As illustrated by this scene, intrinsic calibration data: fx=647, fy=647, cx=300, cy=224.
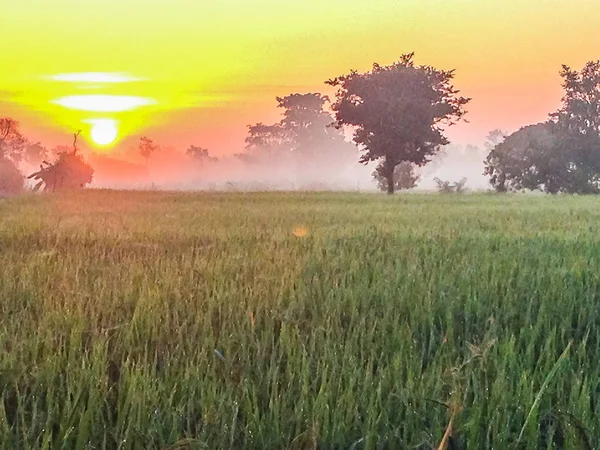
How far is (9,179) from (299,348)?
74584 mm

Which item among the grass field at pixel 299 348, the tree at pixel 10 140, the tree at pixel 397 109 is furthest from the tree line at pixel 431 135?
the grass field at pixel 299 348

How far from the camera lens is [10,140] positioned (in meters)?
85.8

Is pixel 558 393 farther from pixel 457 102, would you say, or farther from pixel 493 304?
pixel 457 102

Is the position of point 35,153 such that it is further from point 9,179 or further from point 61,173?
point 61,173

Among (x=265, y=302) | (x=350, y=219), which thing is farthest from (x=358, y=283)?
(x=350, y=219)

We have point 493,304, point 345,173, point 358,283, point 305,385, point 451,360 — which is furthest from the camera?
point 345,173

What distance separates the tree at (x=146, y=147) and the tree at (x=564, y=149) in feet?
279

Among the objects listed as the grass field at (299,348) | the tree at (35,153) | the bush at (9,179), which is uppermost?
the tree at (35,153)

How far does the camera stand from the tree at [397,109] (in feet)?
113

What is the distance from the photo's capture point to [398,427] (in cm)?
231

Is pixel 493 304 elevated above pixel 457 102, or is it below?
below

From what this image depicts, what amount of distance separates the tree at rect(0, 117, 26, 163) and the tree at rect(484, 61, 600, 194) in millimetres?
55576

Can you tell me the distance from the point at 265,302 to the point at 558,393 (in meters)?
2.08

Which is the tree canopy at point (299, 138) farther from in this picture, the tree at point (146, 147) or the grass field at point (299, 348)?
the grass field at point (299, 348)
